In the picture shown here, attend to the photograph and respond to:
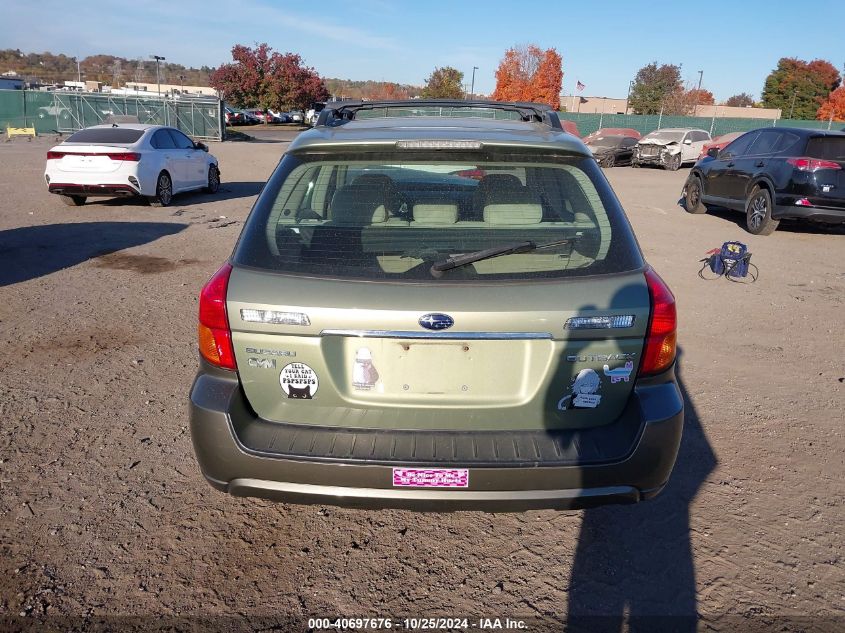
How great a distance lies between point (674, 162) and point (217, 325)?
94.6 ft

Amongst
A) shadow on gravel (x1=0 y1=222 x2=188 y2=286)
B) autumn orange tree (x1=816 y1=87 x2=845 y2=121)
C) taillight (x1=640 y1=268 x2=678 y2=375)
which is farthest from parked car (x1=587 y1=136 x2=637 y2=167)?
autumn orange tree (x1=816 y1=87 x2=845 y2=121)

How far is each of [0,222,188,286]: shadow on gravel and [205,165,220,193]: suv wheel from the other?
4.37 m

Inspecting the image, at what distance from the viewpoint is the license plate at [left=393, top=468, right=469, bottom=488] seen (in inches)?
100

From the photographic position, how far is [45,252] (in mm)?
9000

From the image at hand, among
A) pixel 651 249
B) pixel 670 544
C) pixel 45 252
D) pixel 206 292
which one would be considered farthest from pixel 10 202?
pixel 670 544

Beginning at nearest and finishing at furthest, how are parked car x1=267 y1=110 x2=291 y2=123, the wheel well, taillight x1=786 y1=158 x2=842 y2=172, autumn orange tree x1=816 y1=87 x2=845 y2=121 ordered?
taillight x1=786 y1=158 x2=842 y2=172 < the wheel well < parked car x1=267 y1=110 x2=291 y2=123 < autumn orange tree x1=816 y1=87 x2=845 y2=121

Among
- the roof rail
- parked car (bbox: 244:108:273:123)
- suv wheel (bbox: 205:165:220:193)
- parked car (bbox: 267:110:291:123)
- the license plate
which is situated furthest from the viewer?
parked car (bbox: 267:110:291:123)

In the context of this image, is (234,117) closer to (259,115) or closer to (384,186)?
(259,115)

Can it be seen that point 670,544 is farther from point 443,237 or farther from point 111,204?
point 111,204

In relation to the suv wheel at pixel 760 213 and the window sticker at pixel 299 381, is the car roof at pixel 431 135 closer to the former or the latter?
the window sticker at pixel 299 381

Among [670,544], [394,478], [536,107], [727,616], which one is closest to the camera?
[394,478]

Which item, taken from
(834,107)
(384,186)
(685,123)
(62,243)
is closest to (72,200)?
(62,243)

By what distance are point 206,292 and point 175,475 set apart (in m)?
1.44

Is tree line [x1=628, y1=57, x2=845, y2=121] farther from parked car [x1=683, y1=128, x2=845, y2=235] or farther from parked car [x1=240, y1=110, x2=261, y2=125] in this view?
parked car [x1=683, y1=128, x2=845, y2=235]
